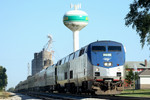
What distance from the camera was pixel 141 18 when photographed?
120ft

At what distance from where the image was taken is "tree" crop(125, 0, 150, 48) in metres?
35.9

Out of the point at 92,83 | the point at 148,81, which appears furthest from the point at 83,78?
the point at 148,81

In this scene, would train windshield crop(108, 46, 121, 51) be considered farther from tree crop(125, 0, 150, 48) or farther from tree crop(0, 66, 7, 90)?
tree crop(0, 66, 7, 90)

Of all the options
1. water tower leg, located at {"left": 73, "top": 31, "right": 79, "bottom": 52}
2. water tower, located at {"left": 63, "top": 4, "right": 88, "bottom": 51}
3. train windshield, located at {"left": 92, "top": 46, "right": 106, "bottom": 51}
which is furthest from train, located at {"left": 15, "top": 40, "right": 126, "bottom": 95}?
water tower leg, located at {"left": 73, "top": 31, "right": 79, "bottom": 52}

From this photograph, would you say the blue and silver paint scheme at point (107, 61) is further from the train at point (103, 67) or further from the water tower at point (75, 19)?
the water tower at point (75, 19)

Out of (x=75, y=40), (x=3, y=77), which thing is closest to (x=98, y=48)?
(x=75, y=40)

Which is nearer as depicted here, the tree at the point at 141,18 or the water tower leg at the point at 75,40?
the tree at the point at 141,18

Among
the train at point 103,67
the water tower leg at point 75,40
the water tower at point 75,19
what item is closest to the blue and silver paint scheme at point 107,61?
the train at point 103,67

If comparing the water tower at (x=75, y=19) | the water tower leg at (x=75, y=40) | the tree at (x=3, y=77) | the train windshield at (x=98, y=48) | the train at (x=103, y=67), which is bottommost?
the train at (x=103, y=67)

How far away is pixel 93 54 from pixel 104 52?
1.06m

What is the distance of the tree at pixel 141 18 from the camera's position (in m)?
35.9

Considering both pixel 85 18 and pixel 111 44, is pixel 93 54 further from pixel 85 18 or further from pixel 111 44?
pixel 85 18

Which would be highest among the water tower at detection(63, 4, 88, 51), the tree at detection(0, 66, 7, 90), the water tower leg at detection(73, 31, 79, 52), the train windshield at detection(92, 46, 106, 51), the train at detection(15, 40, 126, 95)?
the water tower at detection(63, 4, 88, 51)

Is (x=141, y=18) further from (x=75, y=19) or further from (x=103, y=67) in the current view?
(x=75, y=19)
